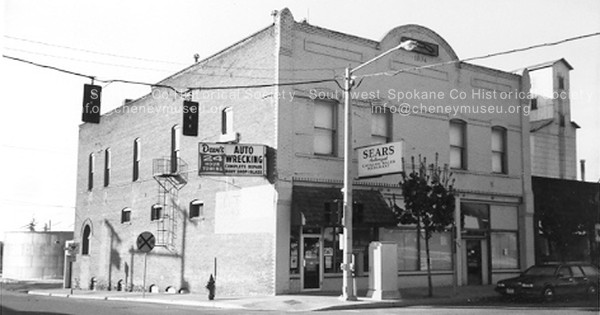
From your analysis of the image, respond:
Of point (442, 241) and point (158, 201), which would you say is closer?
point (442, 241)

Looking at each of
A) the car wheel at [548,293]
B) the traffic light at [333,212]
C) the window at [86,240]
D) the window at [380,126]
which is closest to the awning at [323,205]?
the traffic light at [333,212]

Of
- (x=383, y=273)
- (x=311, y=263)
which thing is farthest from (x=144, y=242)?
(x=383, y=273)

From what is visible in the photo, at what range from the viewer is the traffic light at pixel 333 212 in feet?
67.4

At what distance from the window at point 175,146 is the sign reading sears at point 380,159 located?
9.71m

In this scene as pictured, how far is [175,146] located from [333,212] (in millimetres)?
12044

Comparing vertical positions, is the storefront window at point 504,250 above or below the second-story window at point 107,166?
below

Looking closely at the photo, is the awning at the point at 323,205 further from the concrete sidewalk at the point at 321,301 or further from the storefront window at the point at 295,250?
the concrete sidewalk at the point at 321,301

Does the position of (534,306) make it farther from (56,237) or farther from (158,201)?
(56,237)

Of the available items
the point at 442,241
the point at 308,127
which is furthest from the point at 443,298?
Result: the point at 308,127

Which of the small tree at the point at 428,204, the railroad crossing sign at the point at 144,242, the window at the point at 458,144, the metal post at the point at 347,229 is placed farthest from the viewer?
the window at the point at 458,144

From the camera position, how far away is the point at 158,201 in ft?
102

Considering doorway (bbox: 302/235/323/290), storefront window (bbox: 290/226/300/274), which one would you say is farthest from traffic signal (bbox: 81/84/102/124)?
doorway (bbox: 302/235/323/290)

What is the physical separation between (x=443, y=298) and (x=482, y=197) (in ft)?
27.8

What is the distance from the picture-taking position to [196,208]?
2834cm
